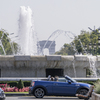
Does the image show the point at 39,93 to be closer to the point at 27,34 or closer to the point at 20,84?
the point at 20,84

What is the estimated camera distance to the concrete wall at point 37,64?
28.4 m

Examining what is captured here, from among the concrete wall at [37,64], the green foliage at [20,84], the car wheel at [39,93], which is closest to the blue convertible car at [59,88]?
the car wheel at [39,93]

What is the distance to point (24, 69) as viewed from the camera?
29.4 metres

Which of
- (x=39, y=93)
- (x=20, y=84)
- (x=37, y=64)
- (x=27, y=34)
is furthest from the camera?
(x=27, y=34)

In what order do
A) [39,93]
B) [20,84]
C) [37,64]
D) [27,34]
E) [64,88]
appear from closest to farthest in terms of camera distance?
1. [64,88]
2. [39,93]
3. [20,84]
4. [37,64]
5. [27,34]

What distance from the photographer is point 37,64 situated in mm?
28641

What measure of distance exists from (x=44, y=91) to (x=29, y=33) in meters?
27.4

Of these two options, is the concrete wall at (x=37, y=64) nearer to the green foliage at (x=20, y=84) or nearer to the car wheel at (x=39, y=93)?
the green foliage at (x=20, y=84)

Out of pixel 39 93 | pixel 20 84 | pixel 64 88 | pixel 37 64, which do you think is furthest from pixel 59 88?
pixel 37 64

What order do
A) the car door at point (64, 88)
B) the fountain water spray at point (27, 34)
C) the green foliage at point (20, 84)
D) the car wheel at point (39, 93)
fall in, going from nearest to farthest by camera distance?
the car door at point (64, 88)
the car wheel at point (39, 93)
the green foliage at point (20, 84)
the fountain water spray at point (27, 34)

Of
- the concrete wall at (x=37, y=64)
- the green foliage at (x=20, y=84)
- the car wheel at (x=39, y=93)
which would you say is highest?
the concrete wall at (x=37, y=64)

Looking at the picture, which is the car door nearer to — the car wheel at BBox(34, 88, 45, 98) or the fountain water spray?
the car wheel at BBox(34, 88, 45, 98)

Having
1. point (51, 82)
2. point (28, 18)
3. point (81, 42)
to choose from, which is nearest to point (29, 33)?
point (28, 18)

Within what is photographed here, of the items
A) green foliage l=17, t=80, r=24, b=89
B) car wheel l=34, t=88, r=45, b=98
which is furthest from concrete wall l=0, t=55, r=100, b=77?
car wheel l=34, t=88, r=45, b=98
